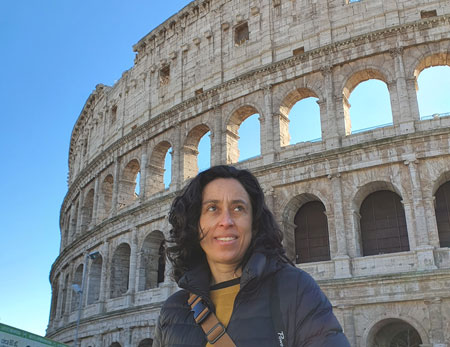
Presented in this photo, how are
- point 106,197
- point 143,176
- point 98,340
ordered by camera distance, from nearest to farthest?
point 98,340, point 143,176, point 106,197

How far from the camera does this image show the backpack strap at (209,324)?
74.5 inches

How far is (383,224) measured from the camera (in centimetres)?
1659

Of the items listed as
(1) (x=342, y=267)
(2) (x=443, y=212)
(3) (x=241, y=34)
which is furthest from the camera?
(3) (x=241, y=34)

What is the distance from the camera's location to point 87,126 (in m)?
32.7

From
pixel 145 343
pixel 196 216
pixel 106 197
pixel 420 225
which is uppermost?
pixel 106 197

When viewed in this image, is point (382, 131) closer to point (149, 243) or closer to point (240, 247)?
point (149, 243)

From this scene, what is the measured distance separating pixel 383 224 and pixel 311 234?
2507mm

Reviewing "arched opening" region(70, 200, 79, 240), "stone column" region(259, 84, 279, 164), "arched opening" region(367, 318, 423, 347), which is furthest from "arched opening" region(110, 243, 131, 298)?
"arched opening" region(367, 318, 423, 347)

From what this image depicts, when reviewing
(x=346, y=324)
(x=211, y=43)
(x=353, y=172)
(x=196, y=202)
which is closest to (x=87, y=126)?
(x=211, y=43)

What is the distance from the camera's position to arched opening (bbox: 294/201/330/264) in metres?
17.3

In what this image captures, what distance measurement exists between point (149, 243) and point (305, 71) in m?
9.83

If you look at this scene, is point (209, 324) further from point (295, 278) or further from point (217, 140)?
point (217, 140)

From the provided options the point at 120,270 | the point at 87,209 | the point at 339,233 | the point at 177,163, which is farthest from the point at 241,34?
the point at 87,209

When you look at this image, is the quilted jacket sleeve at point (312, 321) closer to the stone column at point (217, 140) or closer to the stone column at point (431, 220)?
the stone column at point (431, 220)
